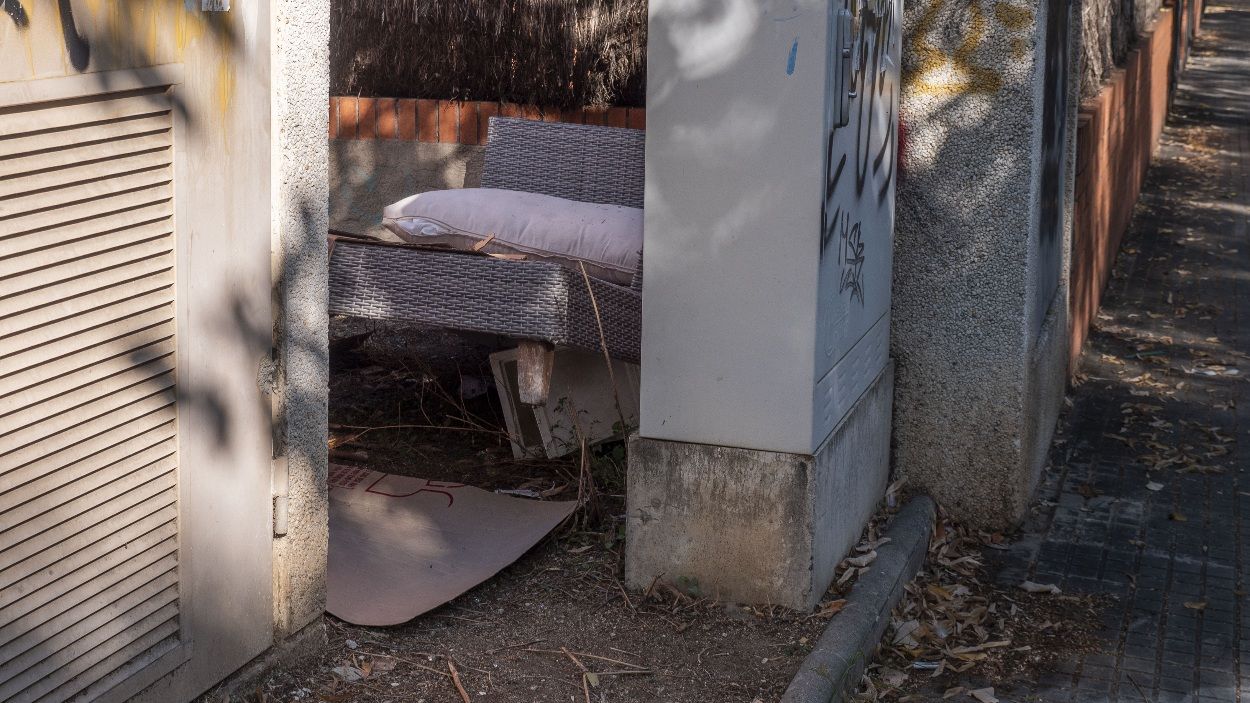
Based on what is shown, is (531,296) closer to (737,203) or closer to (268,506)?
(737,203)

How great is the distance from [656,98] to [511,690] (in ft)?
5.43

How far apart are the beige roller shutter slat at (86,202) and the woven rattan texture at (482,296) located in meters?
1.95

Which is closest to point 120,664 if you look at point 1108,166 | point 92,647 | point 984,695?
point 92,647

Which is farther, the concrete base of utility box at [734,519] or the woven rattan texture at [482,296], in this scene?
the woven rattan texture at [482,296]

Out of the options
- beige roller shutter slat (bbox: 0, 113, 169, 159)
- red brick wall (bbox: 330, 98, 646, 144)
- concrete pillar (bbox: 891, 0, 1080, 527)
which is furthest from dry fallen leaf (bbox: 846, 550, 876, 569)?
red brick wall (bbox: 330, 98, 646, 144)

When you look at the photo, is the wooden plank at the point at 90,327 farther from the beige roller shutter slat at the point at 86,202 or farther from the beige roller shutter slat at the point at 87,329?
the beige roller shutter slat at the point at 86,202

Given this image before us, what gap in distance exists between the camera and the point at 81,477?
252 centimetres

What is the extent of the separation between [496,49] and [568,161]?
1958 mm

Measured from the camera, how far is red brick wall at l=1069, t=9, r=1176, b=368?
6824mm

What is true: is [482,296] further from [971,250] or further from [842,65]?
[971,250]

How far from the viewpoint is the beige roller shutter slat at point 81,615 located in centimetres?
239

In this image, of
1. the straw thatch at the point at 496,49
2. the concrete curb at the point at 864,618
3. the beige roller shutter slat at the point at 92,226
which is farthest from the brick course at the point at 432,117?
the beige roller shutter slat at the point at 92,226

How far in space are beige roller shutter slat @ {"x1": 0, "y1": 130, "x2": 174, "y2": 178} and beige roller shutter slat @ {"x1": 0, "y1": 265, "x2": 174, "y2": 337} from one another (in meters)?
0.21

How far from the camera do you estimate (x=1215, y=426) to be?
625 cm
